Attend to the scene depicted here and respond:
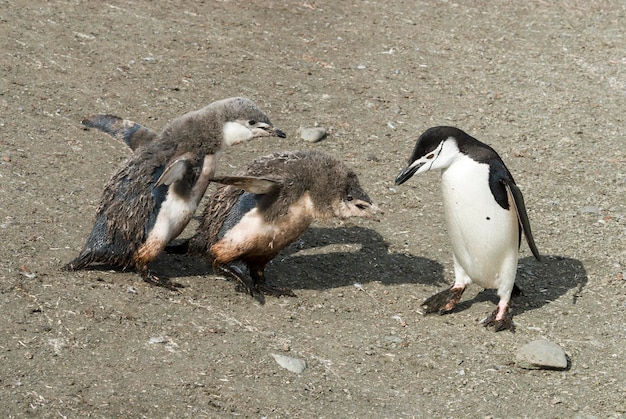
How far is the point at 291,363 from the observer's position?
5.19m

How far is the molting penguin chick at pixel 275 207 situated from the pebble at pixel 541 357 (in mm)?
1214

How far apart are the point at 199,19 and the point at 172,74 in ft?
4.13

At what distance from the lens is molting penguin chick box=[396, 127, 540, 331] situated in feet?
18.7

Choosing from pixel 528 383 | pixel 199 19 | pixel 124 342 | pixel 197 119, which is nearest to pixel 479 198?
pixel 528 383

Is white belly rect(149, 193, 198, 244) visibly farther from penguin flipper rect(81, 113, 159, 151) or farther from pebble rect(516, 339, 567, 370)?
pebble rect(516, 339, 567, 370)

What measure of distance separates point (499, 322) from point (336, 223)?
1.73 meters

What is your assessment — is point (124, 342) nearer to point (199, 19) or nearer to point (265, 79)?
point (265, 79)

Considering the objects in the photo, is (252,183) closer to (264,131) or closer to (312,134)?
(264,131)

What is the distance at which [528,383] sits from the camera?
5.33m

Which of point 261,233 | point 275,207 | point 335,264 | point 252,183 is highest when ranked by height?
point 252,183

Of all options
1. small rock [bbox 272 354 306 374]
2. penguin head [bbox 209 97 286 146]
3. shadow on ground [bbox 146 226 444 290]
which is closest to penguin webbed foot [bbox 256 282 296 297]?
shadow on ground [bbox 146 226 444 290]

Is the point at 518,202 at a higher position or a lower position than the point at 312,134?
higher

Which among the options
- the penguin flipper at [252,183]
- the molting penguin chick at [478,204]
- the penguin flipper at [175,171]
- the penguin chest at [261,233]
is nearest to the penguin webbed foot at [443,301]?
the molting penguin chick at [478,204]

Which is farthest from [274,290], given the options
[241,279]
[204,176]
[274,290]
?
[204,176]
